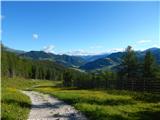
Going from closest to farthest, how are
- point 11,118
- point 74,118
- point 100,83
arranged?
1. point 11,118
2. point 74,118
3. point 100,83

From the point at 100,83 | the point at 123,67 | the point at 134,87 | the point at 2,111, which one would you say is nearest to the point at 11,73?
the point at 123,67

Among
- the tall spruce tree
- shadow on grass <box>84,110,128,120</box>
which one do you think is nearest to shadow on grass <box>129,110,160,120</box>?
shadow on grass <box>84,110,128,120</box>

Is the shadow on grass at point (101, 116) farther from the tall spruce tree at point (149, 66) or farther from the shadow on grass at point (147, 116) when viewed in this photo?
the tall spruce tree at point (149, 66)

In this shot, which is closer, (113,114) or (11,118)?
(11,118)

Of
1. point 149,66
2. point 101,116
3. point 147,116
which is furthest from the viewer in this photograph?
point 149,66

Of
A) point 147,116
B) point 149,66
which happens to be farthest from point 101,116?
point 149,66

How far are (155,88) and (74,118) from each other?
28540mm

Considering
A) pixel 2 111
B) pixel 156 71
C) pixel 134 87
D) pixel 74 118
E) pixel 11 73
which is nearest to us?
pixel 74 118

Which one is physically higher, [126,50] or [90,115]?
[126,50]

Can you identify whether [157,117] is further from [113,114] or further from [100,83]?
[100,83]

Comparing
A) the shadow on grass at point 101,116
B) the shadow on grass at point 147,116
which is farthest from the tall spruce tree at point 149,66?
the shadow on grass at point 101,116

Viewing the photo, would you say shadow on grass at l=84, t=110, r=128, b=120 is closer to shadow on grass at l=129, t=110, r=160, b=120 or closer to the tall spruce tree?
shadow on grass at l=129, t=110, r=160, b=120

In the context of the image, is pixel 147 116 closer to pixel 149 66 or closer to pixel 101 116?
pixel 101 116

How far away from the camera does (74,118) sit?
19.7 meters
